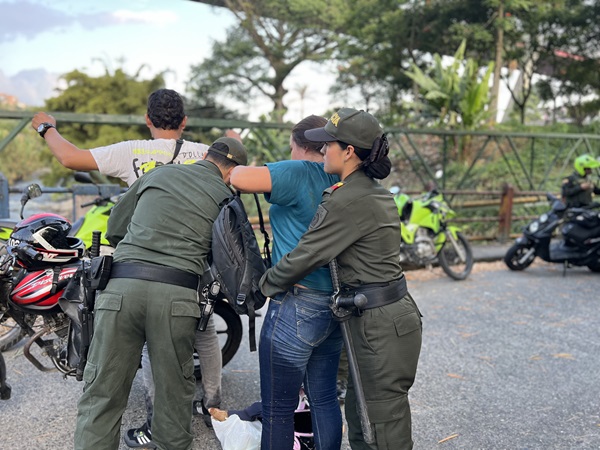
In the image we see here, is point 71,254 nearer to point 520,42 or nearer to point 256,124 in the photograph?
point 256,124

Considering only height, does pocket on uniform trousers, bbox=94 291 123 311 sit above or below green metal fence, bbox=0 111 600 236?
above

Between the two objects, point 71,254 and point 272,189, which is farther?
point 71,254

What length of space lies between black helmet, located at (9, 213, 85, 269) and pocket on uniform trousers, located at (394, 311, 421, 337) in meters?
1.92

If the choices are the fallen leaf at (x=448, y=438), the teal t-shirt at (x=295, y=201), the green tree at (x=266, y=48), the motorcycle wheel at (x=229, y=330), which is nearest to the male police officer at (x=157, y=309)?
the teal t-shirt at (x=295, y=201)

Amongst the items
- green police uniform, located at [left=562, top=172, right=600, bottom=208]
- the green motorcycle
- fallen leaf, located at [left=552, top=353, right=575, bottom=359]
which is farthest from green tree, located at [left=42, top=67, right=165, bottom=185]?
fallen leaf, located at [left=552, top=353, right=575, bottom=359]

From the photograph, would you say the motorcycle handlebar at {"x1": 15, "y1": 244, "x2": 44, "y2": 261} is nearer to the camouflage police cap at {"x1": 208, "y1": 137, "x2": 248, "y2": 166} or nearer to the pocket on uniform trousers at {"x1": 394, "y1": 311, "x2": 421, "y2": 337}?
the camouflage police cap at {"x1": 208, "y1": 137, "x2": 248, "y2": 166}

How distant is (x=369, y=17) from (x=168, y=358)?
57.1ft

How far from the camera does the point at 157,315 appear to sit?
2414 millimetres

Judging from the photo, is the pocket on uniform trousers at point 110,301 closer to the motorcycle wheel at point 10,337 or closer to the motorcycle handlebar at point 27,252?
the motorcycle handlebar at point 27,252

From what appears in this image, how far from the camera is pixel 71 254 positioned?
10.5 feet

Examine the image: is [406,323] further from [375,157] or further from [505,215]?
[505,215]

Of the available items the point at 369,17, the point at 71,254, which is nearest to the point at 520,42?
the point at 369,17

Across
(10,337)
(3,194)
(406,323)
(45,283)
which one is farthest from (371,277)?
(3,194)

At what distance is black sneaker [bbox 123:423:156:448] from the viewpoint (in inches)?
118
